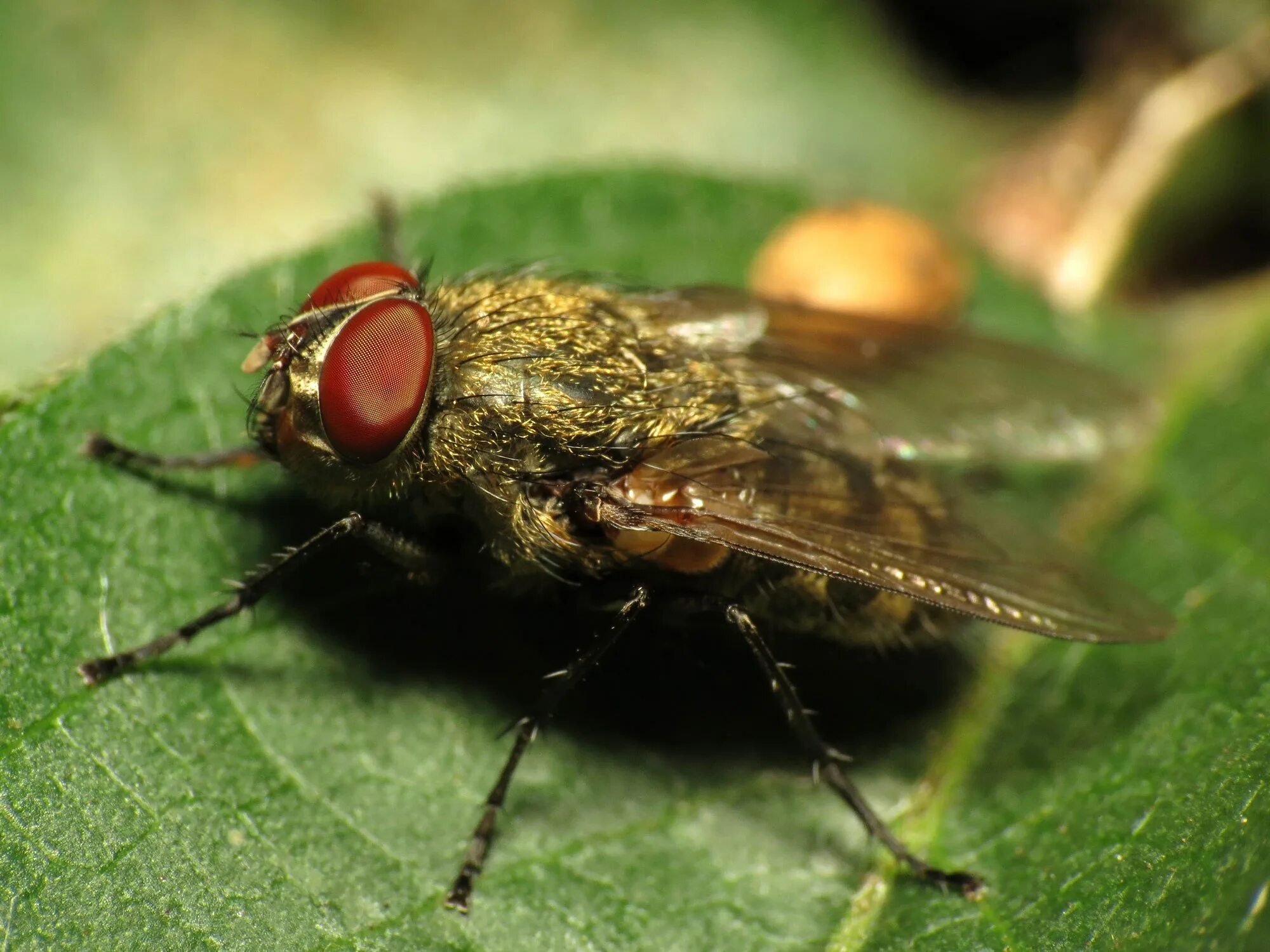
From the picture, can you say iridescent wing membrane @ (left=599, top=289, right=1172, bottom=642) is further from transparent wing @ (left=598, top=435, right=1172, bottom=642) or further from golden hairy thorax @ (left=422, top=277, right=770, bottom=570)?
golden hairy thorax @ (left=422, top=277, right=770, bottom=570)

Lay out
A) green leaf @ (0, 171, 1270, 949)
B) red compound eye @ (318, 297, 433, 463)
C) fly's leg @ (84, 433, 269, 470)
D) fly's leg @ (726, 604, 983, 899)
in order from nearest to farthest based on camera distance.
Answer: green leaf @ (0, 171, 1270, 949) < red compound eye @ (318, 297, 433, 463) < fly's leg @ (84, 433, 269, 470) < fly's leg @ (726, 604, 983, 899)

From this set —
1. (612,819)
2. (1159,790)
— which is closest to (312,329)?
(612,819)

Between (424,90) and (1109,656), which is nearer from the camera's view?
(1109,656)

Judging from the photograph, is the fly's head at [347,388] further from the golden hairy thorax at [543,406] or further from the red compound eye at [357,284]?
the golden hairy thorax at [543,406]

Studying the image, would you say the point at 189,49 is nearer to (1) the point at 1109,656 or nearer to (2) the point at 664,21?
(2) the point at 664,21

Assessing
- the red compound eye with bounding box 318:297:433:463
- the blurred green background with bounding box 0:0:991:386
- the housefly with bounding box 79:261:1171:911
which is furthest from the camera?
the blurred green background with bounding box 0:0:991:386

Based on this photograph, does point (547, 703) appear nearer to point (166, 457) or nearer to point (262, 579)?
point (262, 579)

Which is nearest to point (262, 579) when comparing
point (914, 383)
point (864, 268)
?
point (914, 383)

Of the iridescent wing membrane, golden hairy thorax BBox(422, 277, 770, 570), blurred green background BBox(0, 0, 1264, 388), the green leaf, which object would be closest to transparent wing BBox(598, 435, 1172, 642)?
the iridescent wing membrane
